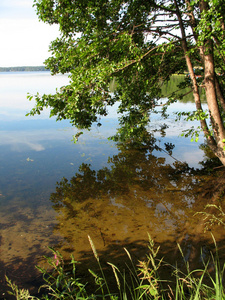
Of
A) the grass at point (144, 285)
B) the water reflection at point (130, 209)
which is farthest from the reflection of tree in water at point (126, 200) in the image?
the grass at point (144, 285)

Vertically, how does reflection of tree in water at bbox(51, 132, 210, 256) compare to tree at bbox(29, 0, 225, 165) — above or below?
below

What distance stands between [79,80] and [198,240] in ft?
17.7

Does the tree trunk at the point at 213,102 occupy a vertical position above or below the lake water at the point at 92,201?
above

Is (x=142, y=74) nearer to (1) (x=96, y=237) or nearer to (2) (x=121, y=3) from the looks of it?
(2) (x=121, y=3)

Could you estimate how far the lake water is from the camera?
5.48m

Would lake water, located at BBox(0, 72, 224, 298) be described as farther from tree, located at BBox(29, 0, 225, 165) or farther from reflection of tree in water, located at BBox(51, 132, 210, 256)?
tree, located at BBox(29, 0, 225, 165)

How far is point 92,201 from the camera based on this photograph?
25.2 feet

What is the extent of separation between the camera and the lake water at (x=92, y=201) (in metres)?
5.48

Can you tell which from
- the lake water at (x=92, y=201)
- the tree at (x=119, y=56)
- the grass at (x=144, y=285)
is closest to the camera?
the grass at (x=144, y=285)

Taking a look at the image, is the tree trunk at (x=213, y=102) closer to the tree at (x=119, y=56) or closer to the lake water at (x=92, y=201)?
the tree at (x=119, y=56)

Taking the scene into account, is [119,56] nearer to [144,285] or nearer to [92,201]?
[92,201]

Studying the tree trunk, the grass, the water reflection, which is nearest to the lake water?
the water reflection

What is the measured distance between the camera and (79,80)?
751 cm

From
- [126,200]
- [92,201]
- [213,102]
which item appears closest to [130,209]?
[126,200]
